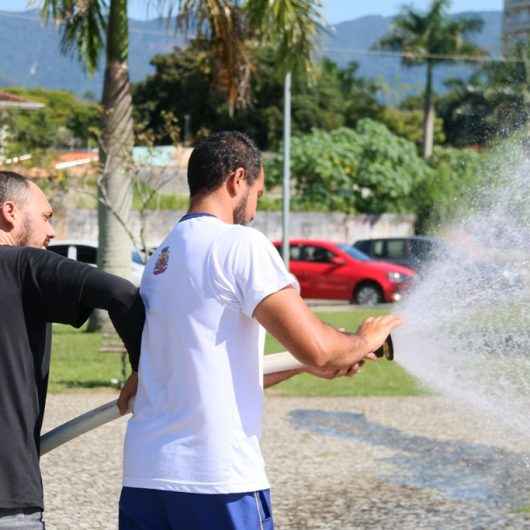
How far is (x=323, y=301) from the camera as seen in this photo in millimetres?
27141

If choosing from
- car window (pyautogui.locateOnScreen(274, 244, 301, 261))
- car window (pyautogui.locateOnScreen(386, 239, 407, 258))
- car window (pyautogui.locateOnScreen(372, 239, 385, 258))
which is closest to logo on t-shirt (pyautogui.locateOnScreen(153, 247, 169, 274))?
car window (pyautogui.locateOnScreen(274, 244, 301, 261))

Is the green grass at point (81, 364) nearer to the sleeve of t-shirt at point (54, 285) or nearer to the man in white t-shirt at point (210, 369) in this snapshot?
the sleeve of t-shirt at point (54, 285)

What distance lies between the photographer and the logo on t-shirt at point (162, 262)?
3199mm

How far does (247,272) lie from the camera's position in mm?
3047

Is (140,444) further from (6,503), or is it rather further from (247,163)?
(247,163)

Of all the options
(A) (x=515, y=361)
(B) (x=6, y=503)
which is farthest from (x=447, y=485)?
(B) (x=6, y=503)

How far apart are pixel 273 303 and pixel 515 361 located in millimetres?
3071

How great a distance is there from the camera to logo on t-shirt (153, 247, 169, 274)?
3199mm

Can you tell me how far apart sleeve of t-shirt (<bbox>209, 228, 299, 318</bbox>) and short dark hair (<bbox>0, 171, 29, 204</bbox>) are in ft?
2.23

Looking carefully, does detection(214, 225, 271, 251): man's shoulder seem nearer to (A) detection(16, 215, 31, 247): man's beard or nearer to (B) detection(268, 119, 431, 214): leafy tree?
(A) detection(16, 215, 31, 247): man's beard

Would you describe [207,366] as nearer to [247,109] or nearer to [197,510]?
[197,510]

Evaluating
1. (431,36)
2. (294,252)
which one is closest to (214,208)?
(294,252)

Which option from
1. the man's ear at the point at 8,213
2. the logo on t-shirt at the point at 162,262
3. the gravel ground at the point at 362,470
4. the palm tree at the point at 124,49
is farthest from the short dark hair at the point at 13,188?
the palm tree at the point at 124,49

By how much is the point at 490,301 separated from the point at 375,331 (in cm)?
192
